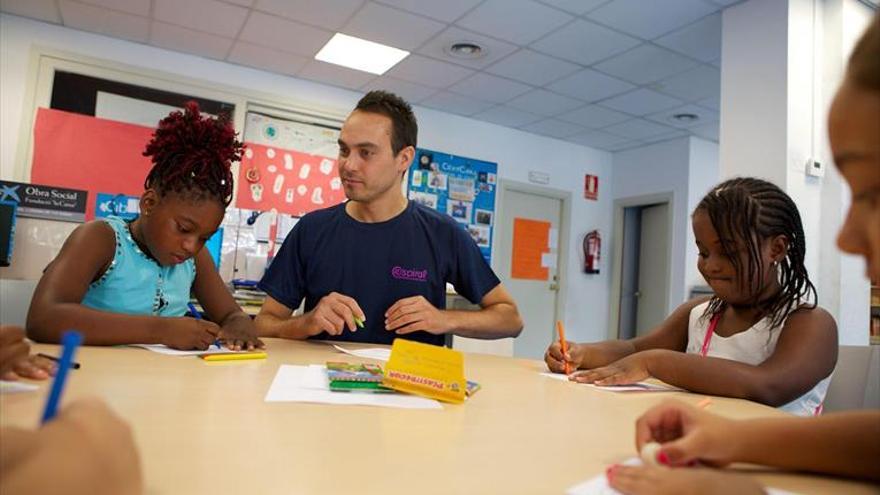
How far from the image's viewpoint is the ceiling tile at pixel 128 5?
10.6 feet

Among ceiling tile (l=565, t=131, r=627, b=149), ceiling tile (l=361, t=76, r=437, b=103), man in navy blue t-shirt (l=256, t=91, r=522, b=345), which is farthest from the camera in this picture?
ceiling tile (l=565, t=131, r=627, b=149)

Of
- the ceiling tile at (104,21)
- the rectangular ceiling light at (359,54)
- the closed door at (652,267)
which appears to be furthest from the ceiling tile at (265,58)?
the closed door at (652,267)

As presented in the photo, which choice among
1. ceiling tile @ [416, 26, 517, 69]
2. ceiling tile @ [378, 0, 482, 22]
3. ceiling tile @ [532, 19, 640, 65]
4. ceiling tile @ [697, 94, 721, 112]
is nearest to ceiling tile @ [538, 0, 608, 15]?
ceiling tile @ [532, 19, 640, 65]

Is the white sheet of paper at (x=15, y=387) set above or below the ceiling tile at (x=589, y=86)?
below

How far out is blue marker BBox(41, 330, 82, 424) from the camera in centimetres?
34

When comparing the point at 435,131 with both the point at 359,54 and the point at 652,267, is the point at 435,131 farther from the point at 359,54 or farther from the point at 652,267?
the point at 652,267

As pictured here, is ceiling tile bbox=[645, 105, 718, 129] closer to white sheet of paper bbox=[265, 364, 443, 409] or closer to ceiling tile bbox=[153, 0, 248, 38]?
ceiling tile bbox=[153, 0, 248, 38]

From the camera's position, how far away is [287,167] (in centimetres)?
431

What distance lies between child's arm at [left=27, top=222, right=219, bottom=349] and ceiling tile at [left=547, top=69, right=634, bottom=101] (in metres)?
3.39

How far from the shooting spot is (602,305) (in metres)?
5.79

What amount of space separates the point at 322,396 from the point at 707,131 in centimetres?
501

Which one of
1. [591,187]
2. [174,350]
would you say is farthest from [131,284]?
[591,187]

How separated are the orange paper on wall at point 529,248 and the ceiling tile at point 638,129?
1.13m

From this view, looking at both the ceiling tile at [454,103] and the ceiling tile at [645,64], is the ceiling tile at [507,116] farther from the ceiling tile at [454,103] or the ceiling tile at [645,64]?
the ceiling tile at [645,64]
